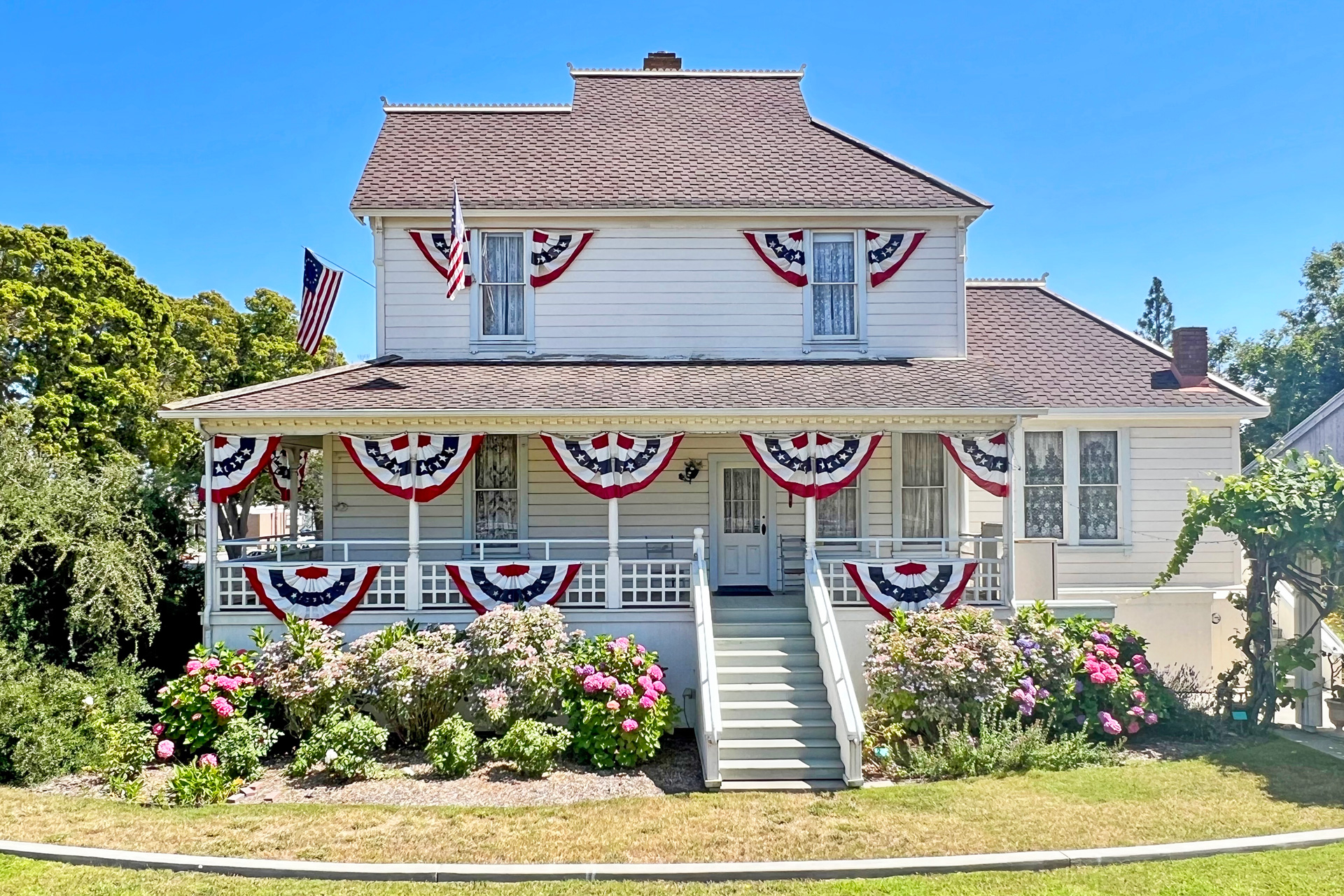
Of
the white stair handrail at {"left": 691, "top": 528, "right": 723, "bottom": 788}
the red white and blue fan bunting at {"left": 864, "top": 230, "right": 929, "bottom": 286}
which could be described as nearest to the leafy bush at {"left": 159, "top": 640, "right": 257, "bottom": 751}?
the white stair handrail at {"left": 691, "top": 528, "right": 723, "bottom": 788}

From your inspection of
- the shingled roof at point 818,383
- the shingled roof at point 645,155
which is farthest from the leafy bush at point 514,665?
the shingled roof at point 645,155

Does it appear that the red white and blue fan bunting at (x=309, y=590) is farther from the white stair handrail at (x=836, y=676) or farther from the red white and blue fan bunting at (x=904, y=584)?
the red white and blue fan bunting at (x=904, y=584)

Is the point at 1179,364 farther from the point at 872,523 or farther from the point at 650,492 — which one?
the point at 650,492

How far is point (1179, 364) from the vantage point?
14211mm

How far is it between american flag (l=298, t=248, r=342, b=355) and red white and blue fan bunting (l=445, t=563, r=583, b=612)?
4.52 m

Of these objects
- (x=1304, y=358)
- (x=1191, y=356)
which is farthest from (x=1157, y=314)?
(x=1191, y=356)

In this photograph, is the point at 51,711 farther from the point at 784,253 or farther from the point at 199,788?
the point at 784,253

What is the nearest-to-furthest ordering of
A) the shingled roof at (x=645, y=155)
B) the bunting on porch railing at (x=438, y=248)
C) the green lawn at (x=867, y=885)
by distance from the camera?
the green lawn at (x=867, y=885), the bunting on porch railing at (x=438, y=248), the shingled roof at (x=645, y=155)

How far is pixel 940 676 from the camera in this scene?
375 inches

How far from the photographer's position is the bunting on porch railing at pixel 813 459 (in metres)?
11.2

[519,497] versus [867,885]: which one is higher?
[519,497]

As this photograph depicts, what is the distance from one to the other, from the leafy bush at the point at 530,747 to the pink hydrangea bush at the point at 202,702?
3.21 meters

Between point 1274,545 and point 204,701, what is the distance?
13691mm

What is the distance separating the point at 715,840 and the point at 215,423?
28.1 ft
